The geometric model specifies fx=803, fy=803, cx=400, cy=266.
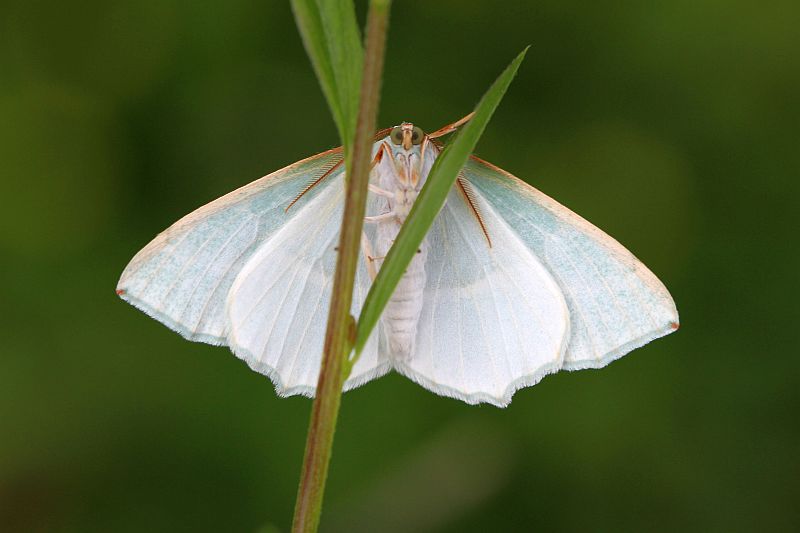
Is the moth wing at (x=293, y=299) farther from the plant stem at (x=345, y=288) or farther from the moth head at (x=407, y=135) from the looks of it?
the plant stem at (x=345, y=288)

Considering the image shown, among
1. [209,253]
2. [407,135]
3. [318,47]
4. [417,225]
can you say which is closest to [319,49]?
[318,47]

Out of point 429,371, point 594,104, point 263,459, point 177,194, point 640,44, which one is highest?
point 640,44

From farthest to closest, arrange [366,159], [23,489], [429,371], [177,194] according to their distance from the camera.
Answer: [177,194]
[23,489]
[429,371]
[366,159]

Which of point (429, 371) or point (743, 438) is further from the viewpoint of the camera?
point (743, 438)

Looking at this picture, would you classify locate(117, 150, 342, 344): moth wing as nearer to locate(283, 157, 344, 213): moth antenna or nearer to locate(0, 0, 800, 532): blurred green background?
locate(283, 157, 344, 213): moth antenna

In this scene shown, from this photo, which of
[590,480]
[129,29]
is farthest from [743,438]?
[129,29]

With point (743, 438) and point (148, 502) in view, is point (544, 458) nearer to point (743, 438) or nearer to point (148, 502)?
point (743, 438)

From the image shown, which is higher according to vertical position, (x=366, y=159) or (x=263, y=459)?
(x=366, y=159)

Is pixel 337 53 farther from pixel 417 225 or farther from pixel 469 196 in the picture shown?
pixel 469 196
